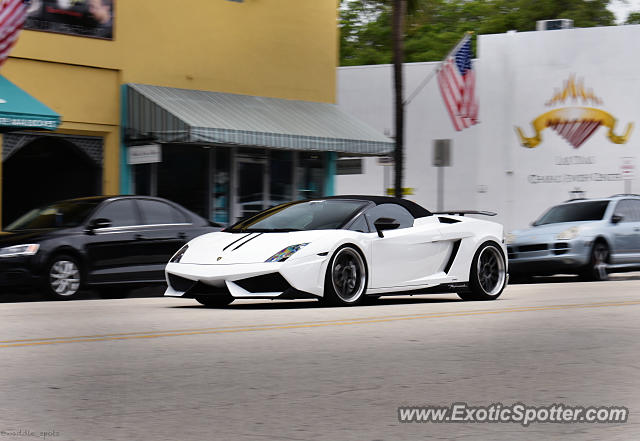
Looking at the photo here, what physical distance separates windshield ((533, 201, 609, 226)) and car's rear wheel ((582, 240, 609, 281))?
0.73 metres

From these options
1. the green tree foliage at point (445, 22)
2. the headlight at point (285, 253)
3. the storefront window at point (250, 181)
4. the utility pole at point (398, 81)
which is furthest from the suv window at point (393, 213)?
the green tree foliage at point (445, 22)

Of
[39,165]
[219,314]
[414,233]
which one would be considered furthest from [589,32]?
[219,314]

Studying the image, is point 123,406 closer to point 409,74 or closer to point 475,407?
point 475,407

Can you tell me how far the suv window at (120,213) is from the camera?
15.5 meters

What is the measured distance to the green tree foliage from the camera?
182 ft

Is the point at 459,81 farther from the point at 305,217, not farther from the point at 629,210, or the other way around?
the point at 305,217

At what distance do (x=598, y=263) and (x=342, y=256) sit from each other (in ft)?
31.4

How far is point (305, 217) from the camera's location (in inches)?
499

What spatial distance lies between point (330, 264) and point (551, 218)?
1073cm

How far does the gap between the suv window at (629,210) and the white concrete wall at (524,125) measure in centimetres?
1119

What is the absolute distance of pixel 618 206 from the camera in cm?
2130

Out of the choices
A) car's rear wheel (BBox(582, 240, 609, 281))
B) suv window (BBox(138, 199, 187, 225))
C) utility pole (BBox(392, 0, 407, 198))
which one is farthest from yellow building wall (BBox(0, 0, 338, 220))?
car's rear wheel (BBox(582, 240, 609, 281))

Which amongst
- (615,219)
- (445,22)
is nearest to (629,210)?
(615,219)

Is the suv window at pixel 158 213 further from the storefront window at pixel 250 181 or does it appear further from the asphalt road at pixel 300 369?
the storefront window at pixel 250 181
